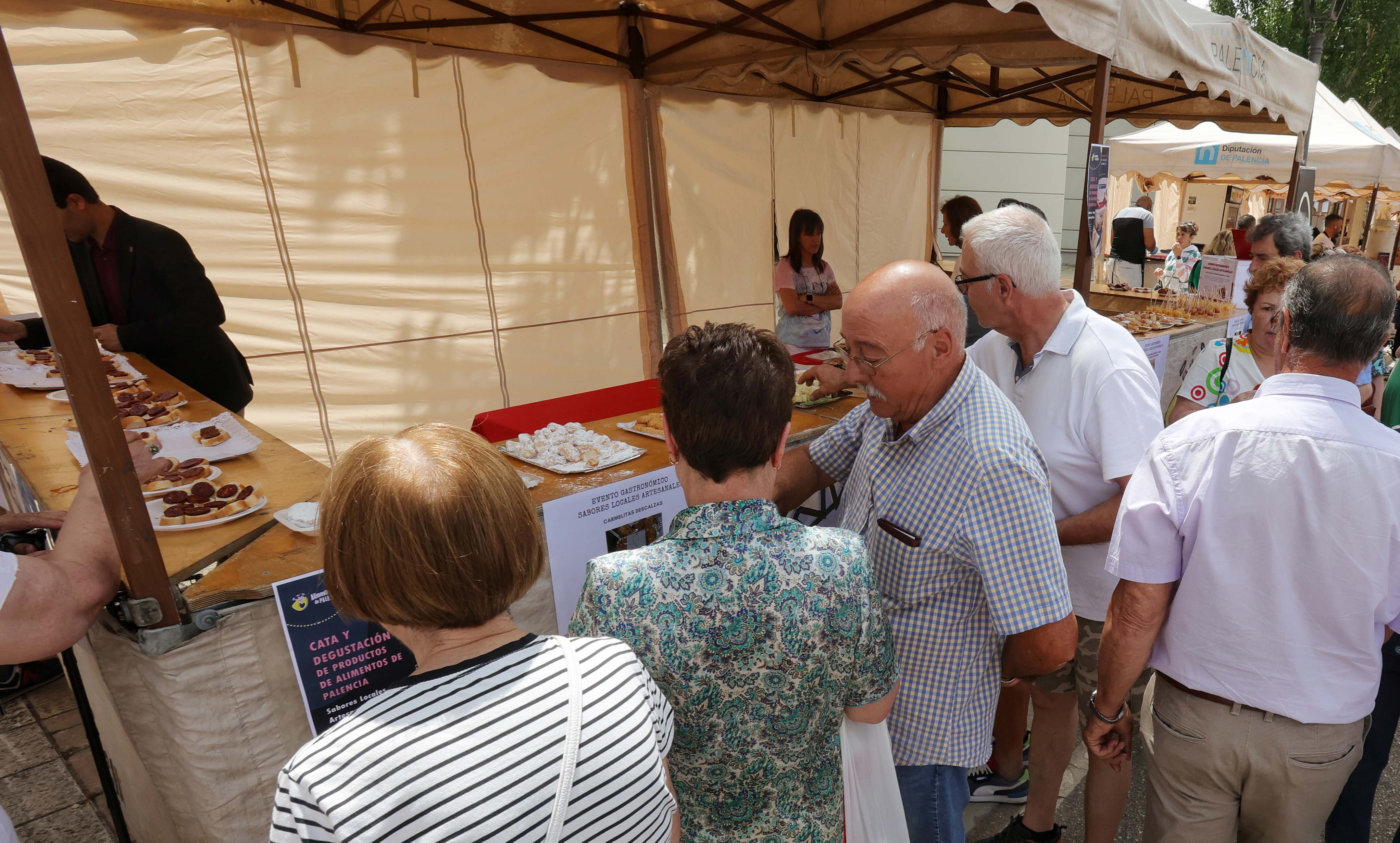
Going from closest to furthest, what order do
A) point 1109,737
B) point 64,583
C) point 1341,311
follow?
point 64,583, point 1341,311, point 1109,737

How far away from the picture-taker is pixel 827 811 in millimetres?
1417

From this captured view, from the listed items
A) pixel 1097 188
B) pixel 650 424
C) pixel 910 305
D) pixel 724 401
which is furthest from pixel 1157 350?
pixel 724 401

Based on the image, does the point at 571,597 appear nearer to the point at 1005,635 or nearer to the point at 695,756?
the point at 695,756

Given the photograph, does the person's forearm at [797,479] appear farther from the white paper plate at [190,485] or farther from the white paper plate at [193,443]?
the white paper plate at [193,443]

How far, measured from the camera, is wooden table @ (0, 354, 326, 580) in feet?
5.69

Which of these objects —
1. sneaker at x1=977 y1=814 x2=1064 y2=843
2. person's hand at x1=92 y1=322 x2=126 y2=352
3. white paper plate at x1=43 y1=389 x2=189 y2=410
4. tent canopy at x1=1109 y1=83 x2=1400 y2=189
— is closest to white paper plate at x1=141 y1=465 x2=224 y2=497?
white paper plate at x1=43 y1=389 x2=189 y2=410

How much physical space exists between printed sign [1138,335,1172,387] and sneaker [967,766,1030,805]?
303 centimetres

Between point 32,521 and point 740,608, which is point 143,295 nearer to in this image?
point 32,521

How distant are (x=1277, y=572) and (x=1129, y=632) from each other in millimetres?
328

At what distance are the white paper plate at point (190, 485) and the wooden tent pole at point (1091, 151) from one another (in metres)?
3.48

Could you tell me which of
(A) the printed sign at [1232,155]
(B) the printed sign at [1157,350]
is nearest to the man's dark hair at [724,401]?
(B) the printed sign at [1157,350]

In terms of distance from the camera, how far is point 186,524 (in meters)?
1.82

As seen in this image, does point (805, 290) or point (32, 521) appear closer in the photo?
point (32, 521)

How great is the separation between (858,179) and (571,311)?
3849 millimetres
